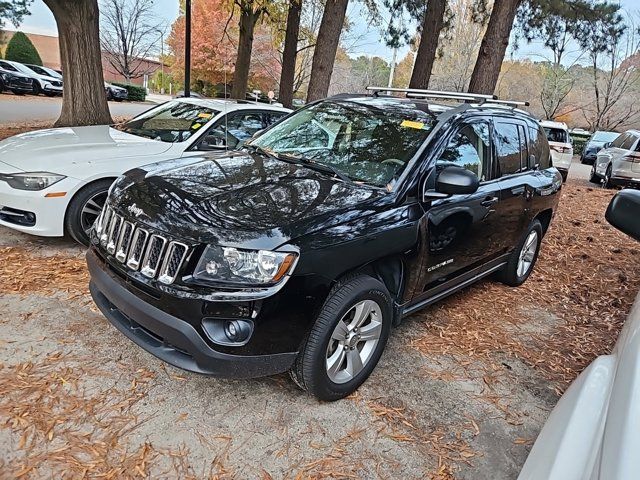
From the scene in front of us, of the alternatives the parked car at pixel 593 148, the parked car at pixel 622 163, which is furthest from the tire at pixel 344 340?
the parked car at pixel 593 148

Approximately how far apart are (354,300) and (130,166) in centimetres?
299

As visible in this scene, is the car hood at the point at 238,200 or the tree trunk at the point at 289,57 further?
the tree trunk at the point at 289,57

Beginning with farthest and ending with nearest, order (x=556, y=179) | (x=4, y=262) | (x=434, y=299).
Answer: (x=556, y=179) < (x=4, y=262) < (x=434, y=299)

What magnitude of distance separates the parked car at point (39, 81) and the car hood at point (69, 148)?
23372 millimetres

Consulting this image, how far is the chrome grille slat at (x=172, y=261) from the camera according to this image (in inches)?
92.2

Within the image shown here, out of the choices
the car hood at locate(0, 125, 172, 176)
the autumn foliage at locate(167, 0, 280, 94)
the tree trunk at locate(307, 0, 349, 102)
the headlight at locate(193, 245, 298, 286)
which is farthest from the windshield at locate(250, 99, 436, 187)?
the autumn foliage at locate(167, 0, 280, 94)

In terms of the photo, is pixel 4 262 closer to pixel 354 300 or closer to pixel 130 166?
pixel 130 166

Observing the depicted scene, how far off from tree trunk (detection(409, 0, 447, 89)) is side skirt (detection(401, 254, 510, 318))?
317 inches

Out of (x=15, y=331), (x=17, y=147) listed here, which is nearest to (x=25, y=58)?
(x=17, y=147)

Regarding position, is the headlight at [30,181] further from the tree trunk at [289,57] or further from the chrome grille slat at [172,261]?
the tree trunk at [289,57]

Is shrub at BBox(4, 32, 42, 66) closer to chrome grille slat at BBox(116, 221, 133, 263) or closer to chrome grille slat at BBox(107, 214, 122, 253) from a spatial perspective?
chrome grille slat at BBox(107, 214, 122, 253)

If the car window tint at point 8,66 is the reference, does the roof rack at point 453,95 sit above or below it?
above

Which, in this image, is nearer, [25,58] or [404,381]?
[404,381]

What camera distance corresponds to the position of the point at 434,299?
360 cm
